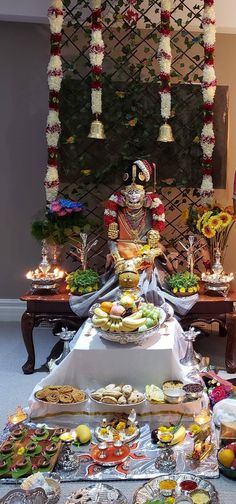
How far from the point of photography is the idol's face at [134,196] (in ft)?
13.6

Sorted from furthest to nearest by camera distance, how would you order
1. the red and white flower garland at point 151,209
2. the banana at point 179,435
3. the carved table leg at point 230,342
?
the red and white flower garland at point 151,209
the carved table leg at point 230,342
the banana at point 179,435

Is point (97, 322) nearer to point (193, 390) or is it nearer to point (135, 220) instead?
point (193, 390)

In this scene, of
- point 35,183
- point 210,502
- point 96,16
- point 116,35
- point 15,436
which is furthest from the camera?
point 35,183

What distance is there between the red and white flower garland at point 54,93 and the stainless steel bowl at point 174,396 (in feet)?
7.36

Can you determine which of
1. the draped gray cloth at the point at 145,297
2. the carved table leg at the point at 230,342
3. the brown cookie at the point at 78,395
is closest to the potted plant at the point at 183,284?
the draped gray cloth at the point at 145,297

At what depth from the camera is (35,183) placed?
5.25 metres

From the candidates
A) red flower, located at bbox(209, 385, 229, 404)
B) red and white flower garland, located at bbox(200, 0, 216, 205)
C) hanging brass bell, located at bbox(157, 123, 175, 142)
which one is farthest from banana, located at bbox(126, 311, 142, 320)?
hanging brass bell, located at bbox(157, 123, 175, 142)

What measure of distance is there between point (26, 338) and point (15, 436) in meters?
1.13

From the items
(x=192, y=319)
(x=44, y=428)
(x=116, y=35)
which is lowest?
(x=44, y=428)

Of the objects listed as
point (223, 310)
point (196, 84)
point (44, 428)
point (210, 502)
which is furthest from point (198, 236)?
point (210, 502)

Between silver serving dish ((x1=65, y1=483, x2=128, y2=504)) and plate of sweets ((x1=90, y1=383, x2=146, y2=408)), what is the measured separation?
2.11 ft

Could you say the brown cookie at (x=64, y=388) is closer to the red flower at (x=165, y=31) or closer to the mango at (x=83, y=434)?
the mango at (x=83, y=434)

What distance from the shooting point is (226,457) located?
2656 mm

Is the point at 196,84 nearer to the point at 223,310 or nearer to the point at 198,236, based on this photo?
the point at 198,236
